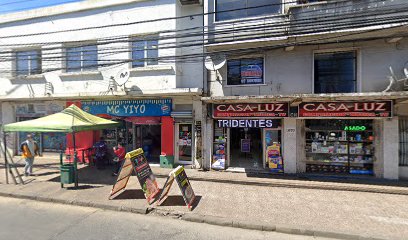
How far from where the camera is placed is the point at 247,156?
1198 cm

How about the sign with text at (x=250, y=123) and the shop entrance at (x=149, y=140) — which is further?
the shop entrance at (x=149, y=140)

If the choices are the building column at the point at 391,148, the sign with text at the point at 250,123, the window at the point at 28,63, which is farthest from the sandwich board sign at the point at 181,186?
the window at the point at 28,63

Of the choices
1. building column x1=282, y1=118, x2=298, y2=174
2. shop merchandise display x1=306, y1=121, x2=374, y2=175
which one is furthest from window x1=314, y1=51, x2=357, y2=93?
building column x1=282, y1=118, x2=298, y2=174

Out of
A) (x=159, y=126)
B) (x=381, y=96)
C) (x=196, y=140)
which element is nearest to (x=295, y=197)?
(x=381, y=96)

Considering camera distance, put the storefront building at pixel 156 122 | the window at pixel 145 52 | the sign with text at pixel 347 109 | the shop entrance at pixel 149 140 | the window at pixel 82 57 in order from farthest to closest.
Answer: the shop entrance at pixel 149 140, the window at pixel 82 57, the storefront building at pixel 156 122, the window at pixel 145 52, the sign with text at pixel 347 109

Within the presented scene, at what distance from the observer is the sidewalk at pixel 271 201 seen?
17.7 feet

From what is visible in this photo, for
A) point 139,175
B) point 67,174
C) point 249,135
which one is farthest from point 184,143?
point 67,174

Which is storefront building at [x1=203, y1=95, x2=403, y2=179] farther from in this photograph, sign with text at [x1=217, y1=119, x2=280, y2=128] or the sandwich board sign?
the sandwich board sign

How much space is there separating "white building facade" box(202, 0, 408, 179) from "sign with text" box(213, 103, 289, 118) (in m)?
0.04

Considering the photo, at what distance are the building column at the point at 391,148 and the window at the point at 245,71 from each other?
517 cm

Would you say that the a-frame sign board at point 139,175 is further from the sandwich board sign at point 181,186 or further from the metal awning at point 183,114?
the metal awning at point 183,114

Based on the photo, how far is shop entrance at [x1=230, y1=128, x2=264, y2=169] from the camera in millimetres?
11098

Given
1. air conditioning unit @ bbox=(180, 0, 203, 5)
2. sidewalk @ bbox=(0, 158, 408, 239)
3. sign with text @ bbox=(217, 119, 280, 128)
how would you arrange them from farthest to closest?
1. air conditioning unit @ bbox=(180, 0, 203, 5)
2. sign with text @ bbox=(217, 119, 280, 128)
3. sidewalk @ bbox=(0, 158, 408, 239)

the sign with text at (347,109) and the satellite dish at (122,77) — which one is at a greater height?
the satellite dish at (122,77)
